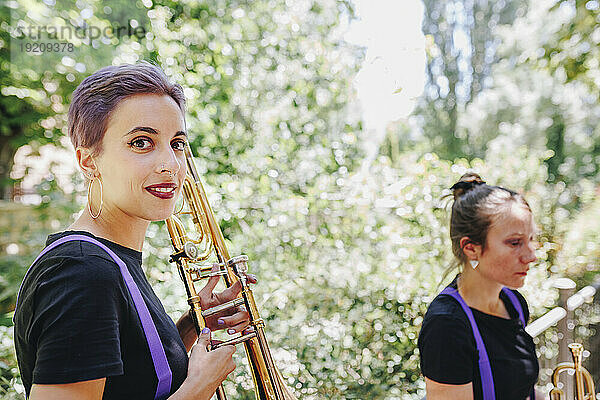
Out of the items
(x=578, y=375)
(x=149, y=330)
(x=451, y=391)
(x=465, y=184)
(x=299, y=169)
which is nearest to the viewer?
(x=149, y=330)

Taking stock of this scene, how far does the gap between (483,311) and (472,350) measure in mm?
221

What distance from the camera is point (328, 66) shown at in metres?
4.24

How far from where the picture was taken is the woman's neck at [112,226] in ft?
3.68

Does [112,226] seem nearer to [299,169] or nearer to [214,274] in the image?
[214,274]

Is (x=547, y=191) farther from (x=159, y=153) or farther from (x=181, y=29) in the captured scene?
(x=159, y=153)

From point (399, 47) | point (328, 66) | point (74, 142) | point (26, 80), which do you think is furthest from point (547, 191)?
point (74, 142)

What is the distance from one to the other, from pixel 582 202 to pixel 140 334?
34.5 ft

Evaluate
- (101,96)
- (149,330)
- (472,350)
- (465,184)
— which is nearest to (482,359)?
(472,350)

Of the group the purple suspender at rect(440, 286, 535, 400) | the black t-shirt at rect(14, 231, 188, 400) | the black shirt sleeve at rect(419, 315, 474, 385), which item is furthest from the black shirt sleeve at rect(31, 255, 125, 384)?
the purple suspender at rect(440, 286, 535, 400)

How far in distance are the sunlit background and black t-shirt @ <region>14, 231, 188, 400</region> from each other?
181 centimetres

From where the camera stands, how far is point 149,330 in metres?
1.03

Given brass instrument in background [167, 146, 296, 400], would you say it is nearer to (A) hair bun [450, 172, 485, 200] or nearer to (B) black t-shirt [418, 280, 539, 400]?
(B) black t-shirt [418, 280, 539, 400]

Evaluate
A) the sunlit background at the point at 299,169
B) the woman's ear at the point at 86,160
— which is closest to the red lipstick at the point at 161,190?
the woman's ear at the point at 86,160

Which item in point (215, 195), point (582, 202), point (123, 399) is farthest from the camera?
point (582, 202)
